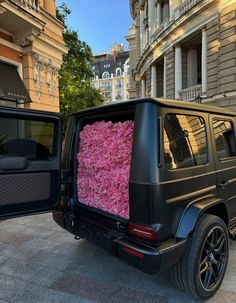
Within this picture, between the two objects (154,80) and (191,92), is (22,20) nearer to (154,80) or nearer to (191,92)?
(191,92)

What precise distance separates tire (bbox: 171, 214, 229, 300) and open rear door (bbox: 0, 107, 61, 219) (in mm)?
1454

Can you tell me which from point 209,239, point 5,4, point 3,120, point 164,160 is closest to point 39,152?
point 3,120

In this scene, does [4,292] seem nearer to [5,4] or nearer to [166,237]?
[166,237]

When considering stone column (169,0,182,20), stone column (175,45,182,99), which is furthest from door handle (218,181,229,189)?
stone column (169,0,182,20)

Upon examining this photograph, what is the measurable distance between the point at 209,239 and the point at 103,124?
1.64m

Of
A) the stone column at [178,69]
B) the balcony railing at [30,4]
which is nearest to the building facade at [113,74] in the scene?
the stone column at [178,69]

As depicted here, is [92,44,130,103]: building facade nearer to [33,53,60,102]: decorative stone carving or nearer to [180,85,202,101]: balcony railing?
[180,85,202,101]: balcony railing

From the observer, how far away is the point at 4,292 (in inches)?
109

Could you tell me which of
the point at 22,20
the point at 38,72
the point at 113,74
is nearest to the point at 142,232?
the point at 22,20

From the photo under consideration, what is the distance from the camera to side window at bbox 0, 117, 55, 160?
103 inches

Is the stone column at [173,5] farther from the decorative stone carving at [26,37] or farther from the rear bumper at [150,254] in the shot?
the rear bumper at [150,254]

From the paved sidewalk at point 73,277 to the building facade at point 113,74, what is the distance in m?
82.4

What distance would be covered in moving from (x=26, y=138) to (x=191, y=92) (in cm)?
1608

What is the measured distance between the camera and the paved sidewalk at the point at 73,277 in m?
2.71
